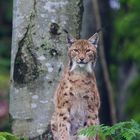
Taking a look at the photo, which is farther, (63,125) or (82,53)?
(63,125)

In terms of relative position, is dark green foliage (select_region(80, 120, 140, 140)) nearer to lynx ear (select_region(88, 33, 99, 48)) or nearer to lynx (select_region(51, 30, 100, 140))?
lynx (select_region(51, 30, 100, 140))

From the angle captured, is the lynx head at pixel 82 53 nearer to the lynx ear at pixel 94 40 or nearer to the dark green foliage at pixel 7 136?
the lynx ear at pixel 94 40

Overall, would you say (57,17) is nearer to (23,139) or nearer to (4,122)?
(23,139)

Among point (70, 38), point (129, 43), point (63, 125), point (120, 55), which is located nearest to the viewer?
point (70, 38)

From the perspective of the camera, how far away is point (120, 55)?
22531 mm

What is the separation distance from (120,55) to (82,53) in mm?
12243

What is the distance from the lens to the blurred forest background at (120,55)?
20.1m

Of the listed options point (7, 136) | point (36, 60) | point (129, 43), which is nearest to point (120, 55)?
point (129, 43)

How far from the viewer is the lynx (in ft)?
34.0

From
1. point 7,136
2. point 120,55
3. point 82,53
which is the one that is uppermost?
point 120,55

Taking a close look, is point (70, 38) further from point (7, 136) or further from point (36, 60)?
point (7, 136)

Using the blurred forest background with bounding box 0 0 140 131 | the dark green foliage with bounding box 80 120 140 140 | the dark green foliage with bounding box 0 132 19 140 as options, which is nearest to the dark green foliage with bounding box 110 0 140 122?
the blurred forest background with bounding box 0 0 140 131

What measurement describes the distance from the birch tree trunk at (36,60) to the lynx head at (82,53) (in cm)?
25

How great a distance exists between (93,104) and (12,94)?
0.91 metres
